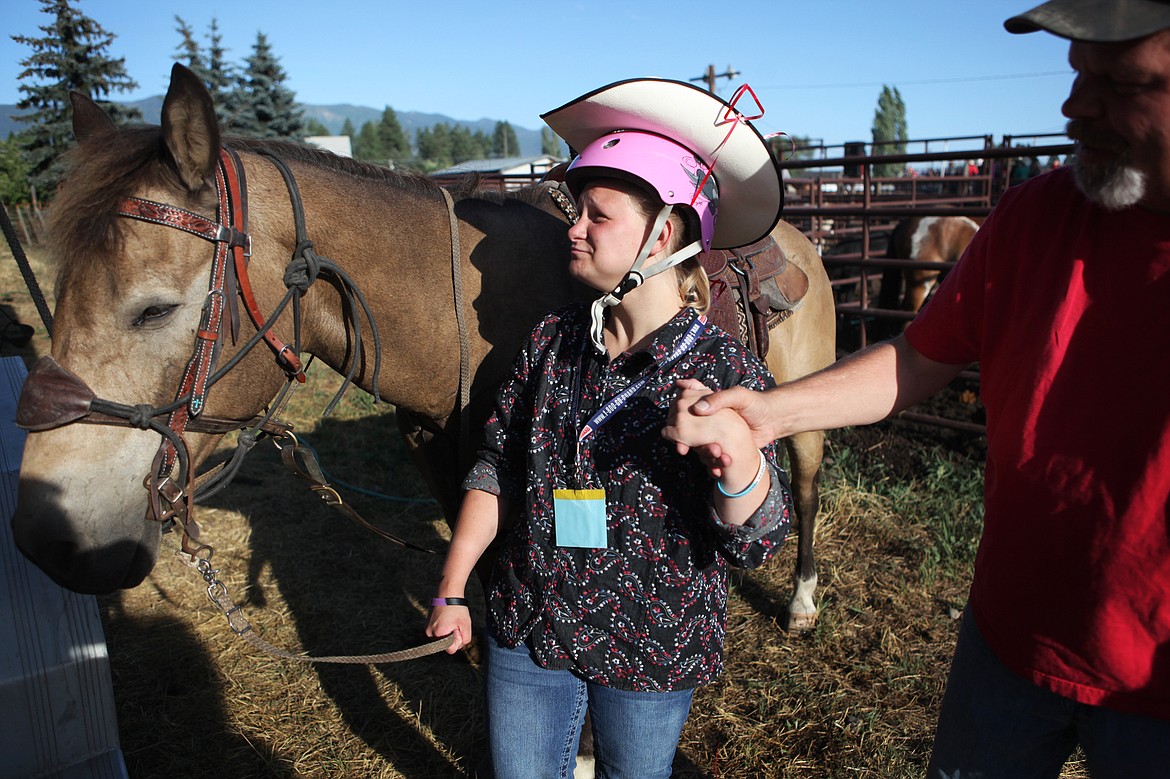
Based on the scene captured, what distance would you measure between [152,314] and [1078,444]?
188cm

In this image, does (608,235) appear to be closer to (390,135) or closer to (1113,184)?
(1113,184)

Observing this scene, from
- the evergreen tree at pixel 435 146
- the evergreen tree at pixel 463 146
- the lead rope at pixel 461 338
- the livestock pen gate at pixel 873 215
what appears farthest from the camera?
the evergreen tree at pixel 463 146

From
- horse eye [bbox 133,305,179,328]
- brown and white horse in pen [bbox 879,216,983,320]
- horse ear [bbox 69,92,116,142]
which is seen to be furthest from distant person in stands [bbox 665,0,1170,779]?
brown and white horse in pen [bbox 879,216,983,320]

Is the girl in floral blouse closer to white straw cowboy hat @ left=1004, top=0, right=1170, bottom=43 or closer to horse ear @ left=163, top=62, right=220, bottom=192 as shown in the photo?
white straw cowboy hat @ left=1004, top=0, right=1170, bottom=43

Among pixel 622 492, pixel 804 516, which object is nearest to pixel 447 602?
pixel 622 492

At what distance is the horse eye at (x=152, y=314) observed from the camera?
1609 millimetres

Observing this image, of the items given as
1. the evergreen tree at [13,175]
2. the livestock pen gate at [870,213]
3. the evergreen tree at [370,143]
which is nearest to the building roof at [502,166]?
the livestock pen gate at [870,213]

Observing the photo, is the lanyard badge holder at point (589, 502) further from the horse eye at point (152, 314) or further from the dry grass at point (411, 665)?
the dry grass at point (411, 665)

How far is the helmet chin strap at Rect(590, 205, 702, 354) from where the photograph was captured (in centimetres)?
141

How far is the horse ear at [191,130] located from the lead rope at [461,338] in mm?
680

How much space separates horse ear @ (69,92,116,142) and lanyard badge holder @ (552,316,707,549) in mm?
1524

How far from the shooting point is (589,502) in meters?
1.44

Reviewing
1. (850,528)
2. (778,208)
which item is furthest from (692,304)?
(850,528)

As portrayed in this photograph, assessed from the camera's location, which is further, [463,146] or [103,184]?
[463,146]
